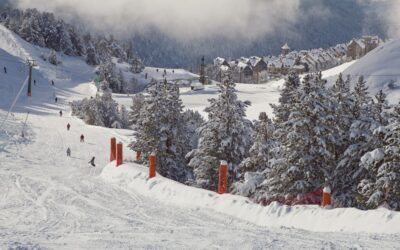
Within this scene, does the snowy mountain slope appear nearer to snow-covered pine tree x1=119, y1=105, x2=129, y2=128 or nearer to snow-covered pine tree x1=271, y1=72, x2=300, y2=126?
snow-covered pine tree x1=119, y1=105, x2=129, y2=128

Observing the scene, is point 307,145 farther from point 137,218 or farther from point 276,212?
point 137,218

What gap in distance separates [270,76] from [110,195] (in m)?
155

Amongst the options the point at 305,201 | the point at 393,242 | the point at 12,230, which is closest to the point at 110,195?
the point at 12,230

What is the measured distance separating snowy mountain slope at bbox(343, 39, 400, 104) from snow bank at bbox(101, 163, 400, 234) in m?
59.1

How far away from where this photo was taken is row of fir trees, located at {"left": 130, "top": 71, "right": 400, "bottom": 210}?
14508 millimetres

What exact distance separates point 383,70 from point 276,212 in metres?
73.2

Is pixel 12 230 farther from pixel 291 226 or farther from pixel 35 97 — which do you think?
pixel 35 97

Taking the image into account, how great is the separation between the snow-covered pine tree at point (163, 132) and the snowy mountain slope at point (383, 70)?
46.5m

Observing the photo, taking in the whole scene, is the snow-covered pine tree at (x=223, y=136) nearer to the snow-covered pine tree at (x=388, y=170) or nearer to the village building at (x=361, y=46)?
the snow-covered pine tree at (x=388, y=170)

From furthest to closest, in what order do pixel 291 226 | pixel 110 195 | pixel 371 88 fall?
pixel 371 88
pixel 110 195
pixel 291 226

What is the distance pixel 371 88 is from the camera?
72938 mm

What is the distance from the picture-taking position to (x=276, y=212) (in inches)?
426

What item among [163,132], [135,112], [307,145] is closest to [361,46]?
[135,112]

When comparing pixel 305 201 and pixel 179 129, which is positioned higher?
pixel 179 129
